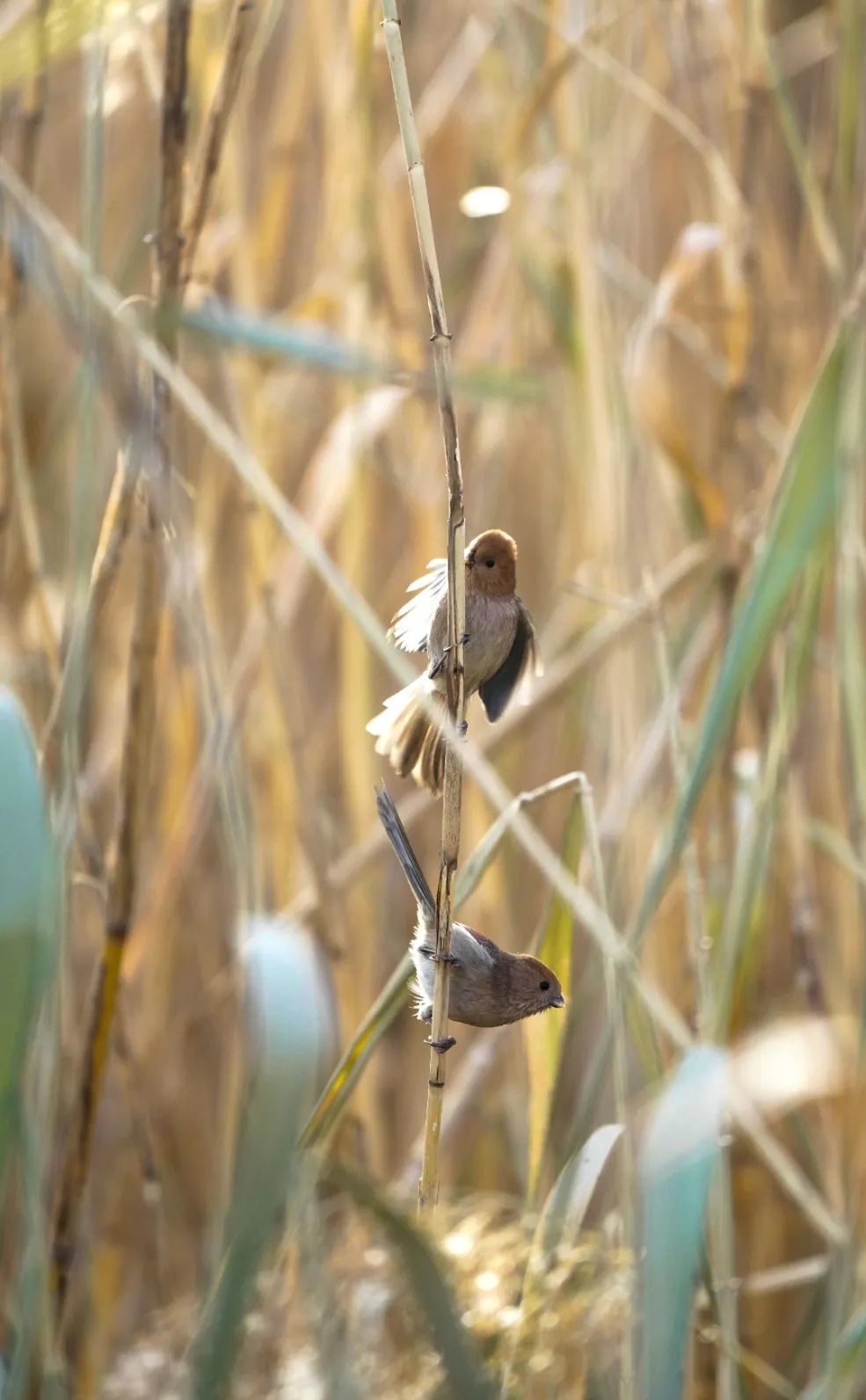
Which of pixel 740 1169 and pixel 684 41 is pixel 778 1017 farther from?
pixel 684 41

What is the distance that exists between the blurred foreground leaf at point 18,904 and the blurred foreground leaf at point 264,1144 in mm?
75

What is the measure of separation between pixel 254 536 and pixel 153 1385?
644mm

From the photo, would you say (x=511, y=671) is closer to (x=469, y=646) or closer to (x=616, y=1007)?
(x=469, y=646)

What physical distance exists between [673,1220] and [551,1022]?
20cm

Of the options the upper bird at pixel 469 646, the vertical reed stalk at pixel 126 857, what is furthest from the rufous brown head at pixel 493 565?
the vertical reed stalk at pixel 126 857

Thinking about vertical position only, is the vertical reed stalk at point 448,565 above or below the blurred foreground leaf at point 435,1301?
above

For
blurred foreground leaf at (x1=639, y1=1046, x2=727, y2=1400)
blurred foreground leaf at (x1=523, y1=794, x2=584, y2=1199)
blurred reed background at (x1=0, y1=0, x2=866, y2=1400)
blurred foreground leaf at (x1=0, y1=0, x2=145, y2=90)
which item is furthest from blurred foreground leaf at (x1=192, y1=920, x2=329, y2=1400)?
blurred foreground leaf at (x1=0, y1=0, x2=145, y2=90)

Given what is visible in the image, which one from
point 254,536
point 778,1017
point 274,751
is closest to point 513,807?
point 254,536

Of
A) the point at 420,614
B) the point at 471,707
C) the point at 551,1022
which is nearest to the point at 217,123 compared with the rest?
the point at 420,614

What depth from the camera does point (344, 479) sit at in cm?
118

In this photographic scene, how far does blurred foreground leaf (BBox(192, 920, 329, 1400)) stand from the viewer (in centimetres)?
41

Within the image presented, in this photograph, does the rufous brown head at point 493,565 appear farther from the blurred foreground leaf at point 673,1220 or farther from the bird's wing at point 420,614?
the blurred foreground leaf at point 673,1220

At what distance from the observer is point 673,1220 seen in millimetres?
482

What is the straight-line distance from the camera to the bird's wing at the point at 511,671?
0.71 metres
